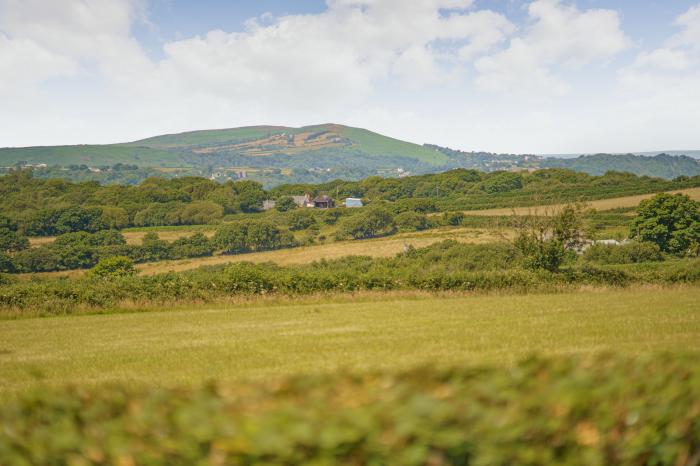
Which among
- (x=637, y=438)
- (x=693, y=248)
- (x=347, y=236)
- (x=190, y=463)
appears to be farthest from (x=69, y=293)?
(x=347, y=236)

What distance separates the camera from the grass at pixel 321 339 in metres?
9.70

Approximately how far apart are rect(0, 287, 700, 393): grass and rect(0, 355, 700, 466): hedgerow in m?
4.11

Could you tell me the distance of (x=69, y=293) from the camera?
19672 mm

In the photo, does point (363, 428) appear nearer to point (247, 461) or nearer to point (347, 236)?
point (247, 461)

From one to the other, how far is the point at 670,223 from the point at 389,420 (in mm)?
70766

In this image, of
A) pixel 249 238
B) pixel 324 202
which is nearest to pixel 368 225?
pixel 249 238

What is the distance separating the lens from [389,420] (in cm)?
338

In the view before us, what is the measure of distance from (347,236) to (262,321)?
81.1 m

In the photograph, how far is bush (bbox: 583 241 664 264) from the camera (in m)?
52.2

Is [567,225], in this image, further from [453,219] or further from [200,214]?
[200,214]

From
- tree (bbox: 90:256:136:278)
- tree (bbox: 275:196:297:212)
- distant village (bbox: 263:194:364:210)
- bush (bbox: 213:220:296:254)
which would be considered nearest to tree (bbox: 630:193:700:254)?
bush (bbox: 213:220:296:254)

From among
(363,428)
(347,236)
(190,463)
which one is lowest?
(347,236)

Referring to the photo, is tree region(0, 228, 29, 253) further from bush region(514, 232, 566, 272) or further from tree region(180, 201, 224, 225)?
bush region(514, 232, 566, 272)

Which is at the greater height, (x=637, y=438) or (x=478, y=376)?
(x=478, y=376)
